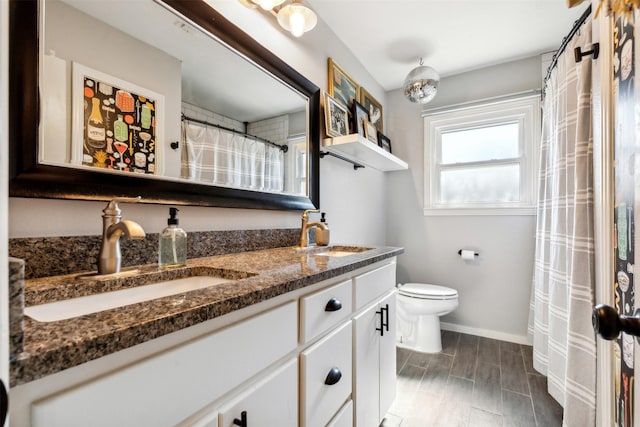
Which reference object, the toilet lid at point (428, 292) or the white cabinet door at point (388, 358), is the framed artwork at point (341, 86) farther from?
the toilet lid at point (428, 292)

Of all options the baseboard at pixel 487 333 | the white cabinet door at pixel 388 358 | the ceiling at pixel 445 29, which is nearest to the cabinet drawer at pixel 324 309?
the white cabinet door at pixel 388 358

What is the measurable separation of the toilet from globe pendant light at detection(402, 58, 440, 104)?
1659 millimetres

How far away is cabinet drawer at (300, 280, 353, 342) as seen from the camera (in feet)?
2.75

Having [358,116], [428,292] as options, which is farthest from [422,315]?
[358,116]

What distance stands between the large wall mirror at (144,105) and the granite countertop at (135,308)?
0.27 m

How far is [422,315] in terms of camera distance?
7.45 ft

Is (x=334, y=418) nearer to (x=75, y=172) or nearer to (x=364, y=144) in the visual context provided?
(x=75, y=172)

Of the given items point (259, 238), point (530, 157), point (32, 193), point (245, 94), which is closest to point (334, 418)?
point (259, 238)

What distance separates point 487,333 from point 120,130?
9.92ft

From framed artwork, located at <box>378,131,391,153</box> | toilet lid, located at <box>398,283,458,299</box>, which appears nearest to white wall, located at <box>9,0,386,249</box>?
framed artwork, located at <box>378,131,391,153</box>

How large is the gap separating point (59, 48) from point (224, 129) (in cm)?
57

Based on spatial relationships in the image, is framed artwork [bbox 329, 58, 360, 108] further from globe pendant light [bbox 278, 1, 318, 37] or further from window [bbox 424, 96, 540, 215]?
window [bbox 424, 96, 540, 215]

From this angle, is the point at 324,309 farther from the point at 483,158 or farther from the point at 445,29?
the point at 483,158

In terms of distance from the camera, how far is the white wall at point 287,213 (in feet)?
2.58
